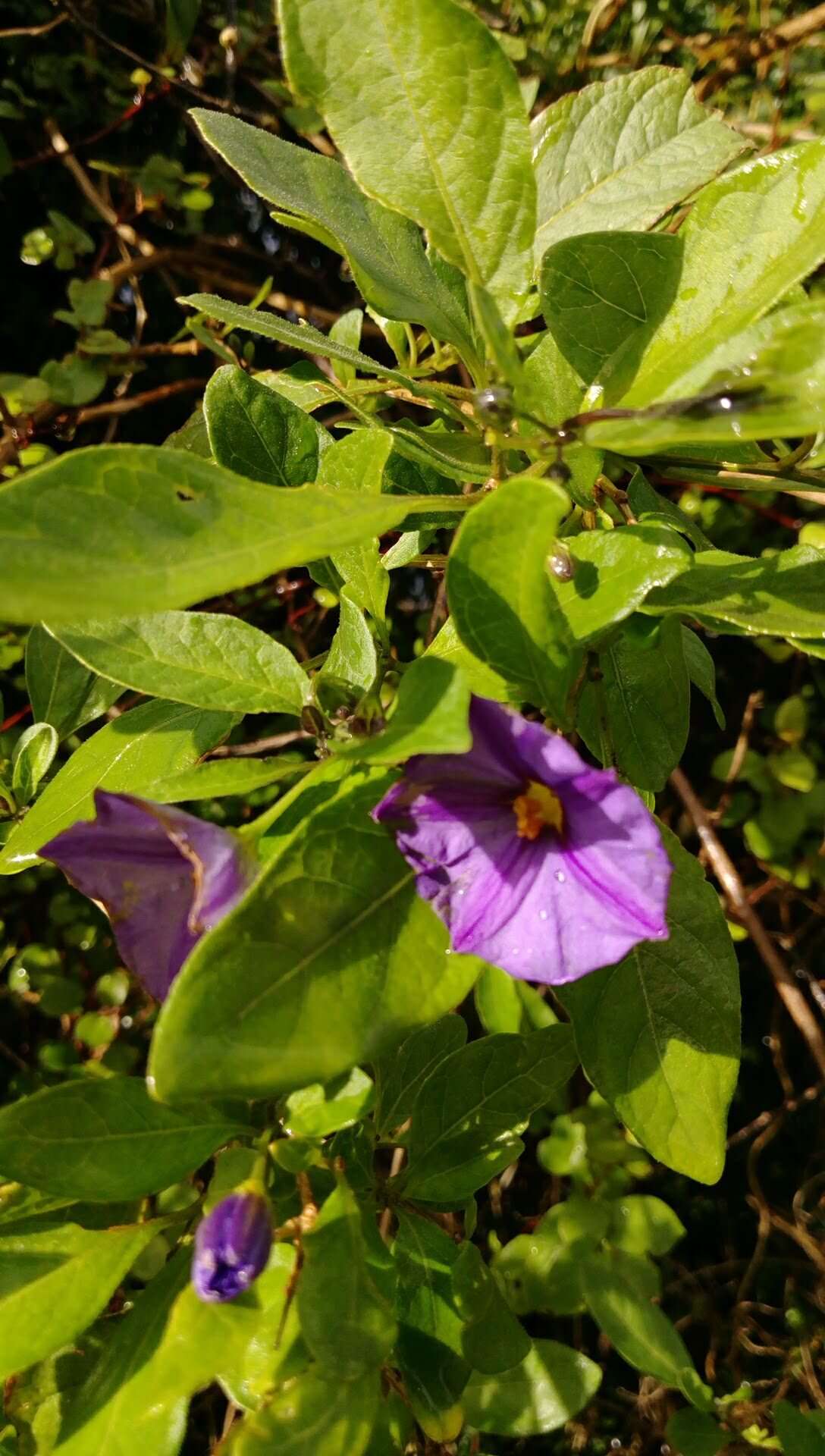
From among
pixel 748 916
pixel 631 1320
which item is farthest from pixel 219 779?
pixel 748 916

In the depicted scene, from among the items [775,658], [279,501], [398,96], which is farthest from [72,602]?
[775,658]

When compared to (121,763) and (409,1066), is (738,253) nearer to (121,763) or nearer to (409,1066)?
(121,763)

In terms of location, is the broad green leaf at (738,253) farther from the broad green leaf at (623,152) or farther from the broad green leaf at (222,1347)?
the broad green leaf at (222,1347)

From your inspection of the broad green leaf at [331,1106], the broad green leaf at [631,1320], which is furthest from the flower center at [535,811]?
the broad green leaf at [631,1320]

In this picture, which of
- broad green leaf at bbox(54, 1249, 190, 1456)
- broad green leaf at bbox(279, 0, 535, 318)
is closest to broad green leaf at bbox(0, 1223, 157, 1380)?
broad green leaf at bbox(54, 1249, 190, 1456)

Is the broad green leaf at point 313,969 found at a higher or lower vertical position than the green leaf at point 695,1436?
higher

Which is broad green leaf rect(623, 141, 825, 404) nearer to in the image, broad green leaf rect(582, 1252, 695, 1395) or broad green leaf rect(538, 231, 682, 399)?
broad green leaf rect(538, 231, 682, 399)
